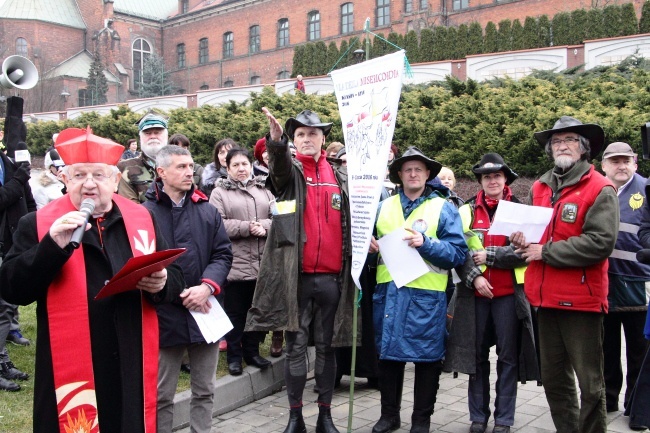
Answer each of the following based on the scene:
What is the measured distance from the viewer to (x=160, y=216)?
4461 millimetres

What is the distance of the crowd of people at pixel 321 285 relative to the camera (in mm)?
3316

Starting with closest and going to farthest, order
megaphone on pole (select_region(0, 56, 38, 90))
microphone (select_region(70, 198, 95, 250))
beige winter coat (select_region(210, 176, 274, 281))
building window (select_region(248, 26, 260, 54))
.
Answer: microphone (select_region(70, 198, 95, 250))
beige winter coat (select_region(210, 176, 274, 281))
megaphone on pole (select_region(0, 56, 38, 90))
building window (select_region(248, 26, 260, 54))

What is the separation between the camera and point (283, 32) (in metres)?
53.7

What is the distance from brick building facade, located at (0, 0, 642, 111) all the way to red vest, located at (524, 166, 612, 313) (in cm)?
4065

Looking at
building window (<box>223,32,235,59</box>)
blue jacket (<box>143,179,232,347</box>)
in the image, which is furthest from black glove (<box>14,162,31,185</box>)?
building window (<box>223,32,235,59</box>)

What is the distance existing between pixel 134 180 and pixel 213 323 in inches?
75.8

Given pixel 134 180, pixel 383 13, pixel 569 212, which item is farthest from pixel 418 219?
pixel 383 13

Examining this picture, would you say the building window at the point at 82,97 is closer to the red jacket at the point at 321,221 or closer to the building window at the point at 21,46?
the building window at the point at 21,46

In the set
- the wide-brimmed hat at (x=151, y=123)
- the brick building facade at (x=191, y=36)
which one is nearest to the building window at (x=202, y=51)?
the brick building facade at (x=191, y=36)

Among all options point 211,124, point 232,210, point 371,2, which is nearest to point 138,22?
point 371,2

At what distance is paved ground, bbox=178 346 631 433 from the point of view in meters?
5.48

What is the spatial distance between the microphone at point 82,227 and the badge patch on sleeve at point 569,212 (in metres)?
3.19

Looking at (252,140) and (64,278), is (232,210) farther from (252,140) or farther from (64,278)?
(252,140)

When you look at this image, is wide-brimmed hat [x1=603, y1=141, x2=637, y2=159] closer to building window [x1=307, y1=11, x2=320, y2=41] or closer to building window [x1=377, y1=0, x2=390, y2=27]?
building window [x1=377, y1=0, x2=390, y2=27]
